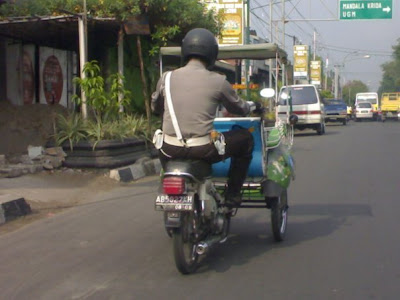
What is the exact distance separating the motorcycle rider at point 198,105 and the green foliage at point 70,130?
20.4 feet

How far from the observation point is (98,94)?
12242 millimetres

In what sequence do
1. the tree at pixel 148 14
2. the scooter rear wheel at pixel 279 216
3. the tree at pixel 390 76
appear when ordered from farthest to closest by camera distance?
1. the tree at pixel 390 76
2. the tree at pixel 148 14
3. the scooter rear wheel at pixel 279 216

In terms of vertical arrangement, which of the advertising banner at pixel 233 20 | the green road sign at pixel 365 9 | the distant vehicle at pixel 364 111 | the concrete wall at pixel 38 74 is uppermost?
the green road sign at pixel 365 9

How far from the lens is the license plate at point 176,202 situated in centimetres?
517

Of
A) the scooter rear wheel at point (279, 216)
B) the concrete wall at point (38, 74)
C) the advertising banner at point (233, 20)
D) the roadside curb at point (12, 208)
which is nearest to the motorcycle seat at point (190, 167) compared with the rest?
the scooter rear wheel at point (279, 216)

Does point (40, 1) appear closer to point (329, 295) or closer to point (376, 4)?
point (329, 295)

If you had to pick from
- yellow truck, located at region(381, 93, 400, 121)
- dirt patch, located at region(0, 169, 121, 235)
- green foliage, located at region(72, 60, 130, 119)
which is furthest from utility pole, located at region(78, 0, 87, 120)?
yellow truck, located at region(381, 93, 400, 121)

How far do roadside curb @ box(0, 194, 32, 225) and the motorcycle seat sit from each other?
3.32m

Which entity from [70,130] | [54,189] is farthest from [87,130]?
[54,189]

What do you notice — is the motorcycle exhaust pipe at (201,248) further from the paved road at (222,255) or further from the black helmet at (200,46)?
the black helmet at (200,46)

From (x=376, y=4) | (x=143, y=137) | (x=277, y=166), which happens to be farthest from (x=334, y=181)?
(x=376, y=4)

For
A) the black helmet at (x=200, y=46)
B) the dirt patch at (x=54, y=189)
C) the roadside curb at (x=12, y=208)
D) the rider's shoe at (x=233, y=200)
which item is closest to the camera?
the black helmet at (x=200, y=46)

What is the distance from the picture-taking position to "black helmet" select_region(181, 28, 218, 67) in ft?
18.6

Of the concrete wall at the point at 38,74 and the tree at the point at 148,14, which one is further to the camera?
the concrete wall at the point at 38,74
